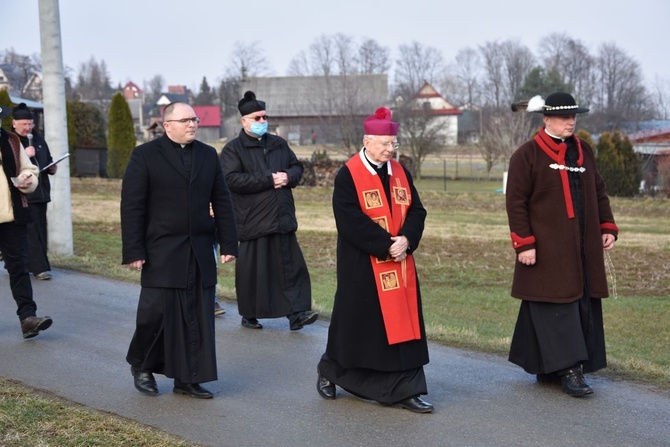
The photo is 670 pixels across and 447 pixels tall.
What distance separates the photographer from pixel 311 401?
665cm

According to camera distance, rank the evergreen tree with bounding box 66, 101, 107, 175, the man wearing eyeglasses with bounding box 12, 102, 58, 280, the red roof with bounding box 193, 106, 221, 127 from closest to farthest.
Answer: the man wearing eyeglasses with bounding box 12, 102, 58, 280 < the evergreen tree with bounding box 66, 101, 107, 175 < the red roof with bounding box 193, 106, 221, 127

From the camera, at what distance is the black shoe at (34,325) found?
834 cm

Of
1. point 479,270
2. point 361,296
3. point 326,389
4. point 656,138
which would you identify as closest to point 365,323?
point 361,296

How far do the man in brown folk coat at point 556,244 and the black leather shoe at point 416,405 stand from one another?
39.7 inches

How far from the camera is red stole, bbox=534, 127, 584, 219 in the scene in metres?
6.89

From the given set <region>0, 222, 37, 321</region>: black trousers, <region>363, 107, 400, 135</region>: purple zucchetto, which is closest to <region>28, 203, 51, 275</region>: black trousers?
<region>0, 222, 37, 321</region>: black trousers

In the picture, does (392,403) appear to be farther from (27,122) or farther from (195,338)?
(27,122)

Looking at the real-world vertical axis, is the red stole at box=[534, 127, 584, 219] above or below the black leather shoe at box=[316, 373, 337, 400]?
above

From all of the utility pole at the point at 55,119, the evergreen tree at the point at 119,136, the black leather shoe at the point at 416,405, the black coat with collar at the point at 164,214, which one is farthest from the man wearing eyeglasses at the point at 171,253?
the evergreen tree at the point at 119,136

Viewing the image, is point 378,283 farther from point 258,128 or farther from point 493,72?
point 493,72

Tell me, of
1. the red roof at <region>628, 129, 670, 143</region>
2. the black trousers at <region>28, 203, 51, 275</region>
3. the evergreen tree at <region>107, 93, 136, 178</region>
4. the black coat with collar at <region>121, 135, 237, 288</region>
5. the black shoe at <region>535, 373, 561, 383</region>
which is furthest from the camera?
the red roof at <region>628, 129, 670, 143</region>

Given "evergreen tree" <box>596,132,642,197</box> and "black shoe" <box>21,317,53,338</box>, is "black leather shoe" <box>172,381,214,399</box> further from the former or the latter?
"evergreen tree" <box>596,132,642,197</box>

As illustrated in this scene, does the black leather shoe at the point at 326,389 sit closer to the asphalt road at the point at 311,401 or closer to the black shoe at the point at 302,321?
the asphalt road at the point at 311,401

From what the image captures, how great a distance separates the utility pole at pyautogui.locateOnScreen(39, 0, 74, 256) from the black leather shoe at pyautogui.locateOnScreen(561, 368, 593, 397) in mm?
8771
